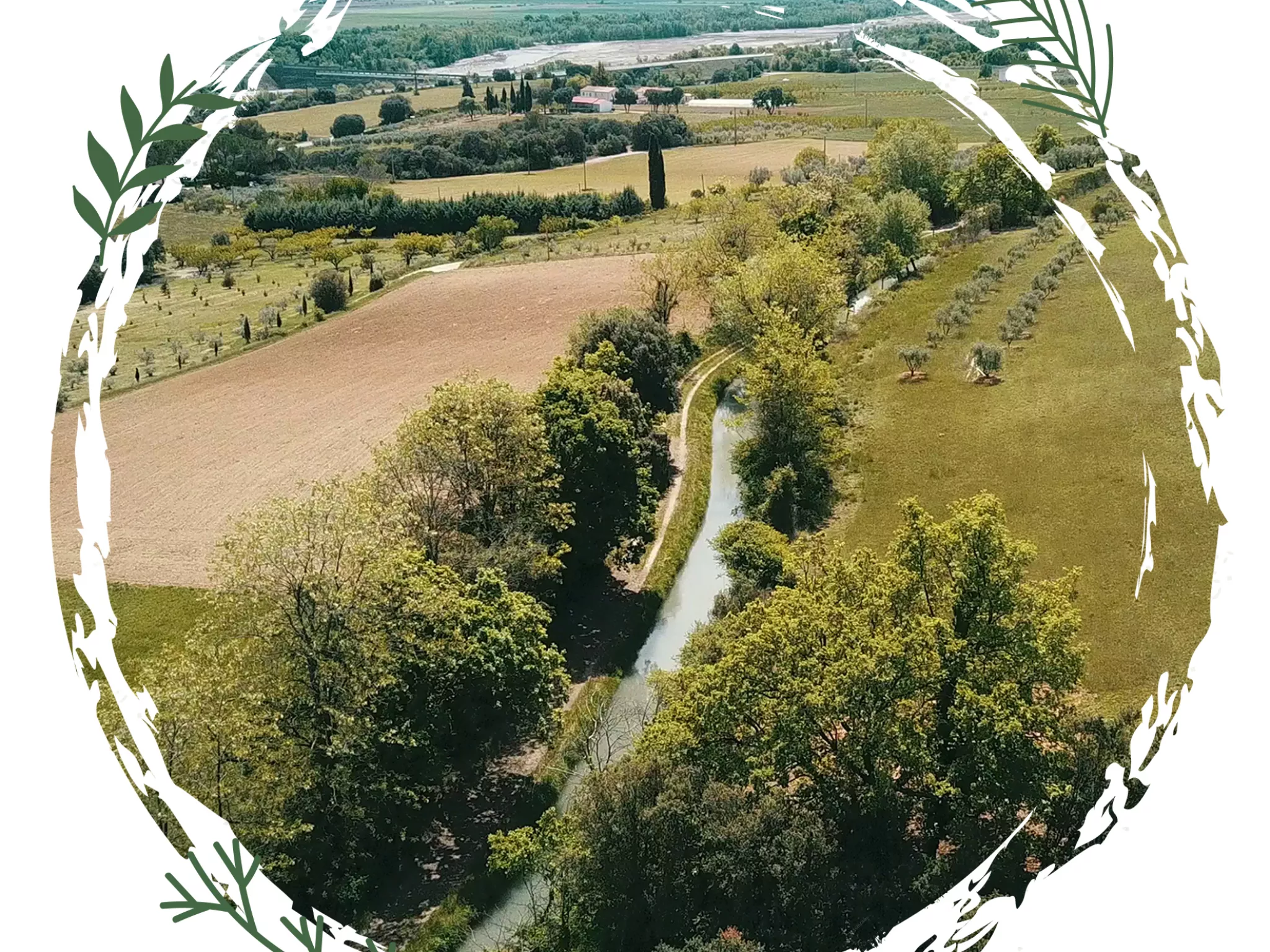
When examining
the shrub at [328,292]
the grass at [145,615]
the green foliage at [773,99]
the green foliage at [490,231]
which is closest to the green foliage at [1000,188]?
the green foliage at [773,99]

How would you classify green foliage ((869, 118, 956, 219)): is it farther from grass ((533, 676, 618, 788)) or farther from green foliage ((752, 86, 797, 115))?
grass ((533, 676, 618, 788))

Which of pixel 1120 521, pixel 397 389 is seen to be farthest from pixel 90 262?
pixel 397 389

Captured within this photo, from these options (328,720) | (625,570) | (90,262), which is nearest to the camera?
(90,262)

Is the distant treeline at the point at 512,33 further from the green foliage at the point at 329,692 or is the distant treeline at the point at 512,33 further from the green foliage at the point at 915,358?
the green foliage at the point at 915,358

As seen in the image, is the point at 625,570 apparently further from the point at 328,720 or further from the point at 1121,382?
the point at 1121,382

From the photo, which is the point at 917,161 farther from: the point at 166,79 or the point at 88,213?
the point at 88,213

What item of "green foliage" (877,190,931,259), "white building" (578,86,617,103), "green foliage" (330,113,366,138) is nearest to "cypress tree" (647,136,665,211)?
"white building" (578,86,617,103)
